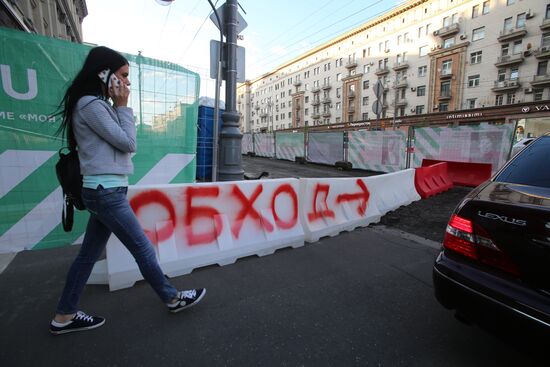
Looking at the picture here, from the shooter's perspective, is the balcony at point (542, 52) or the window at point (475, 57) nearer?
the balcony at point (542, 52)

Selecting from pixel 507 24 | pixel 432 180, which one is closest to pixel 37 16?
pixel 432 180

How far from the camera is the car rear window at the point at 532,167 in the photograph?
6.83 feet

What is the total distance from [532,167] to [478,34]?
46.4 meters

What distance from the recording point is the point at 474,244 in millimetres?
1689

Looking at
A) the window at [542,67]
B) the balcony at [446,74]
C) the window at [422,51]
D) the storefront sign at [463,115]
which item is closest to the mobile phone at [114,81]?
the storefront sign at [463,115]

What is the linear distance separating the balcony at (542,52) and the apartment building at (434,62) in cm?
8

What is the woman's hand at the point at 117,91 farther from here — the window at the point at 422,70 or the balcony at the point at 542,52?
the window at the point at 422,70

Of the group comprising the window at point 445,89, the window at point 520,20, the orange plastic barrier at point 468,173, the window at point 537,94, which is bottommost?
the orange plastic barrier at point 468,173

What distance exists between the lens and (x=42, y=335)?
1950mm

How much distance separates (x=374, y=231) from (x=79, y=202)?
13.4 feet

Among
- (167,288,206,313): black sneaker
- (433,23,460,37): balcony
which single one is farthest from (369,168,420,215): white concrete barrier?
(433,23,460,37): balcony

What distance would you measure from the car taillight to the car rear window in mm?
788

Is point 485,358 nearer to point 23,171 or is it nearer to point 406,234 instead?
point 406,234

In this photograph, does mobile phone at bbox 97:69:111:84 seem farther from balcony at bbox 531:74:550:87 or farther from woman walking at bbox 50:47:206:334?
balcony at bbox 531:74:550:87
